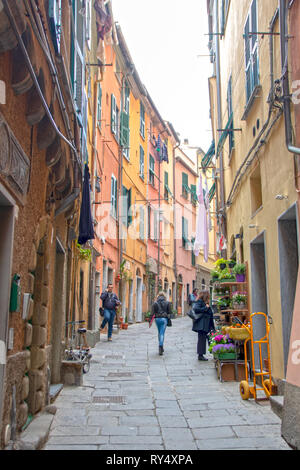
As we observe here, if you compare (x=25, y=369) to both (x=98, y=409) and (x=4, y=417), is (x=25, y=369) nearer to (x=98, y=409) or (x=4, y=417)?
(x=4, y=417)

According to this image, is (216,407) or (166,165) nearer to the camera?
(216,407)

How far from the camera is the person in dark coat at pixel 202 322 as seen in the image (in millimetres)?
10555

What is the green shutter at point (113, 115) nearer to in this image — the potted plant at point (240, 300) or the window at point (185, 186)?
the potted plant at point (240, 300)

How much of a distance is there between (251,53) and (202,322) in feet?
17.9

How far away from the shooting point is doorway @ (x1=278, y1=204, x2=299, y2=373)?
677cm

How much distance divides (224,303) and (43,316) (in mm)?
4809

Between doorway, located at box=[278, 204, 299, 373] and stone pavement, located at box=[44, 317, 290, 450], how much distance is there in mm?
1121

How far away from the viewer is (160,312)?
38.4ft

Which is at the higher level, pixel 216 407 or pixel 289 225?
pixel 289 225

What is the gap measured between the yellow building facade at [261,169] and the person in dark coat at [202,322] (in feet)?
4.46

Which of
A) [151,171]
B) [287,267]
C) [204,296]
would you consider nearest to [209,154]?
[151,171]

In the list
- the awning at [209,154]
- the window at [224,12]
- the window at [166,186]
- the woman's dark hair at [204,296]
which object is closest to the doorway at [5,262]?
the woman's dark hair at [204,296]
